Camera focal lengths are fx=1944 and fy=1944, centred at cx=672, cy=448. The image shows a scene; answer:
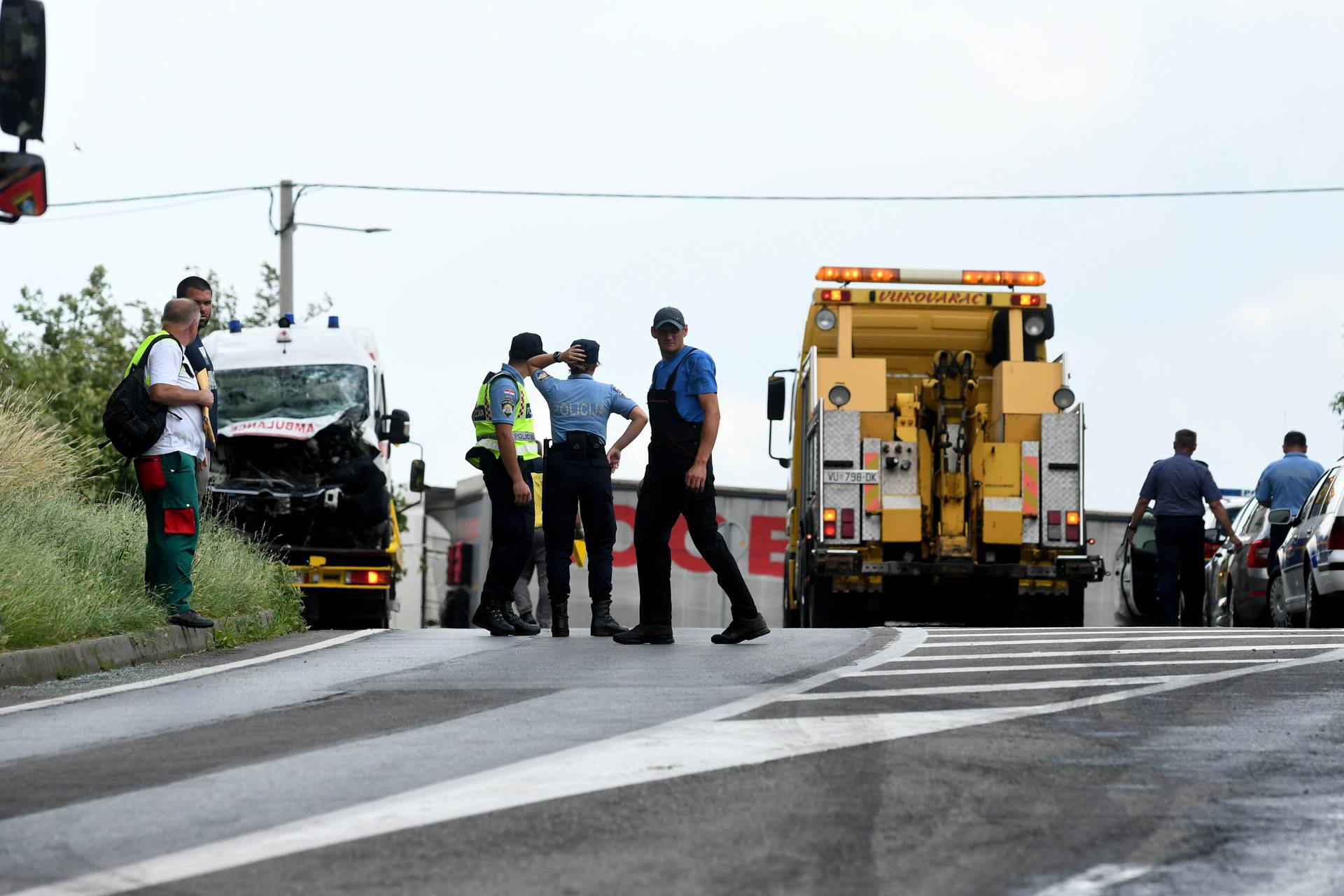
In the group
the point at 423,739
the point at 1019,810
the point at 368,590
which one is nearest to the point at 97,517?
the point at 368,590

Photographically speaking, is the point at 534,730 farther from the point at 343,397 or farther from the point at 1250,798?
the point at 343,397

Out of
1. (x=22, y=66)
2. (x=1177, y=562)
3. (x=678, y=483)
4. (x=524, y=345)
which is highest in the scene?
(x=22, y=66)

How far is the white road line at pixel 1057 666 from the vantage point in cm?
810

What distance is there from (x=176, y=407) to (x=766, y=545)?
21.3 metres

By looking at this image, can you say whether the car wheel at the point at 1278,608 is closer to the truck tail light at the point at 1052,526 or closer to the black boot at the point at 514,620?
the truck tail light at the point at 1052,526

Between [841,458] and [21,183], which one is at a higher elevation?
[21,183]

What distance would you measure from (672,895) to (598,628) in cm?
790

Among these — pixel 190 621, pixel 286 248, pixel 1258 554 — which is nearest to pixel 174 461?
pixel 190 621

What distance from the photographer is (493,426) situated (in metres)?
11.8

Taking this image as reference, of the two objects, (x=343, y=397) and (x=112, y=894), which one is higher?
(x=343, y=397)

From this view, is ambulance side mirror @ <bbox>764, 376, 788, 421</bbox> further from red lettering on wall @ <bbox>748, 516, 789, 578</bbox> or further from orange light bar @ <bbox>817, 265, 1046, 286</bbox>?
red lettering on wall @ <bbox>748, 516, 789, 578</bbox>

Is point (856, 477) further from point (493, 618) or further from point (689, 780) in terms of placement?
point (689, 780)

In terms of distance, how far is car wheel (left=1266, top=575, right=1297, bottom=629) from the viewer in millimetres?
14464

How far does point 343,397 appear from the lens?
1944cm
